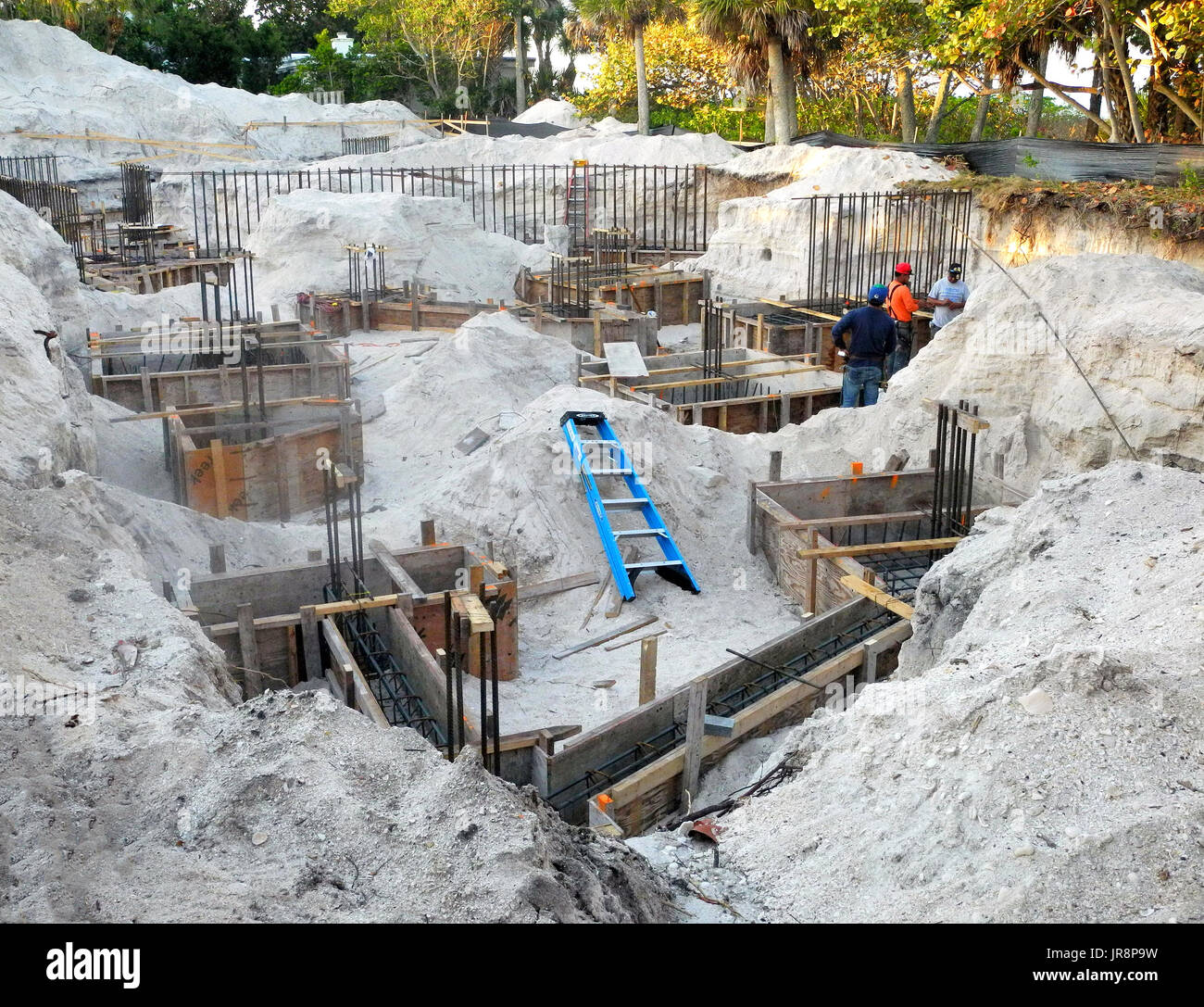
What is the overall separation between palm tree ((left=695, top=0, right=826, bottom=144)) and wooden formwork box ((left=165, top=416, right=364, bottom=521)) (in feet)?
66.3

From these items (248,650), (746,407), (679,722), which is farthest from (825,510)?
(248,650)

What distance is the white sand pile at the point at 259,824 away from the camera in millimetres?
4160

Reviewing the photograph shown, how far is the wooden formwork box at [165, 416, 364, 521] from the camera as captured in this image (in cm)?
1259

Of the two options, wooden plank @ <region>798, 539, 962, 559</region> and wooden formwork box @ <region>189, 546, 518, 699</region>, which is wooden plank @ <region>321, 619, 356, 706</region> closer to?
wooden formwork box @ <region>189, 546, 518, 699</region>

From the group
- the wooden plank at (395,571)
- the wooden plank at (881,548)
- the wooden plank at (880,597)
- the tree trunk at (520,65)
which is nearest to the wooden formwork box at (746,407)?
the wooden plank at (881,548)

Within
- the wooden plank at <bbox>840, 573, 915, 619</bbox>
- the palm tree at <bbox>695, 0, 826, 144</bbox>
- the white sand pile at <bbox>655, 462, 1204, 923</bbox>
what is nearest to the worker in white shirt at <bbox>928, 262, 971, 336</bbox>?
the wooden plank at <bbox>840, 573, 915, 619</bbox>

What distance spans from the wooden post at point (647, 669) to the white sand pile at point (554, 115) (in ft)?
129

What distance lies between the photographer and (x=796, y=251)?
24.2m

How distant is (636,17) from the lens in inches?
1442

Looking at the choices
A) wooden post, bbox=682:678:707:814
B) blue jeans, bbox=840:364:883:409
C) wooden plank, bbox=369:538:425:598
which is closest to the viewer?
wooden post, bbox=682:678:707:814

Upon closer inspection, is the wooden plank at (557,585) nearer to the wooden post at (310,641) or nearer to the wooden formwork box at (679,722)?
the wooden post at (310,641)

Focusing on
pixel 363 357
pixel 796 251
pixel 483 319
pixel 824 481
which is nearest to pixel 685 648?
pixel 824 481

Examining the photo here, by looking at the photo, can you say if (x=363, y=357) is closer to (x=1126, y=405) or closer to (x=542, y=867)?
(x=1126, y=405)

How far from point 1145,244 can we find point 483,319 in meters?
10.2
